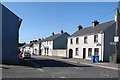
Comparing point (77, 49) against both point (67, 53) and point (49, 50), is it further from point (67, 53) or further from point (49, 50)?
point (49, 50)

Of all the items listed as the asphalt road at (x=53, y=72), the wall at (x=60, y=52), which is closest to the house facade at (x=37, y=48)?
the wall at (x=60, y=52)

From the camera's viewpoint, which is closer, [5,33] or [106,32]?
[5,33]

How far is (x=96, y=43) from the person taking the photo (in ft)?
150

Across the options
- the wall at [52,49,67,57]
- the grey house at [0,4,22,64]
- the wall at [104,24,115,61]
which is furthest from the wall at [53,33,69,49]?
the grey house at [0,4,22,64]

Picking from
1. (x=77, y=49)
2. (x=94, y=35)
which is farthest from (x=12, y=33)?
(x=77, y=49)

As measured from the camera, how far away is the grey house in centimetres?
3369

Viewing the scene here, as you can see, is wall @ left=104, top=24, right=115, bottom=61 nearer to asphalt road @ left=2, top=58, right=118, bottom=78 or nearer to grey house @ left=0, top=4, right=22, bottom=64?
grey house @ left=0, top=4, right=22, bottom=64

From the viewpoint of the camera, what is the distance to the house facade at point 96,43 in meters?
43.5

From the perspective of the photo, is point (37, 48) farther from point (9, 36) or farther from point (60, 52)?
point (9, 36)

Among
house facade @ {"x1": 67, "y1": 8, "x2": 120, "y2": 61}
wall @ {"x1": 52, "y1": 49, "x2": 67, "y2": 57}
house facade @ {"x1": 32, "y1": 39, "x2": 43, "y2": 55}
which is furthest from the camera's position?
house facade @ {"x1": 32, "y1": 39, "x2": 43, "y2": 55}

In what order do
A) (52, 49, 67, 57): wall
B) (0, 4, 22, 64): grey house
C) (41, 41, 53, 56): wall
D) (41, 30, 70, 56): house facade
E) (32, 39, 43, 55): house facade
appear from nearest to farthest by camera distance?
1. (0, 4, 22, 64): grey house
2. (52, 49, 67, 57): wall
3. (41, 30, 70, 56): house facade
4. (41, 41, 53, 56): wall
5. (32, 39, 43, 55): house facade

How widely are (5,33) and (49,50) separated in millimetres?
51019

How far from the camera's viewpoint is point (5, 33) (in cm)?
3394

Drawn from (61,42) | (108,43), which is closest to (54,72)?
(108,43)
